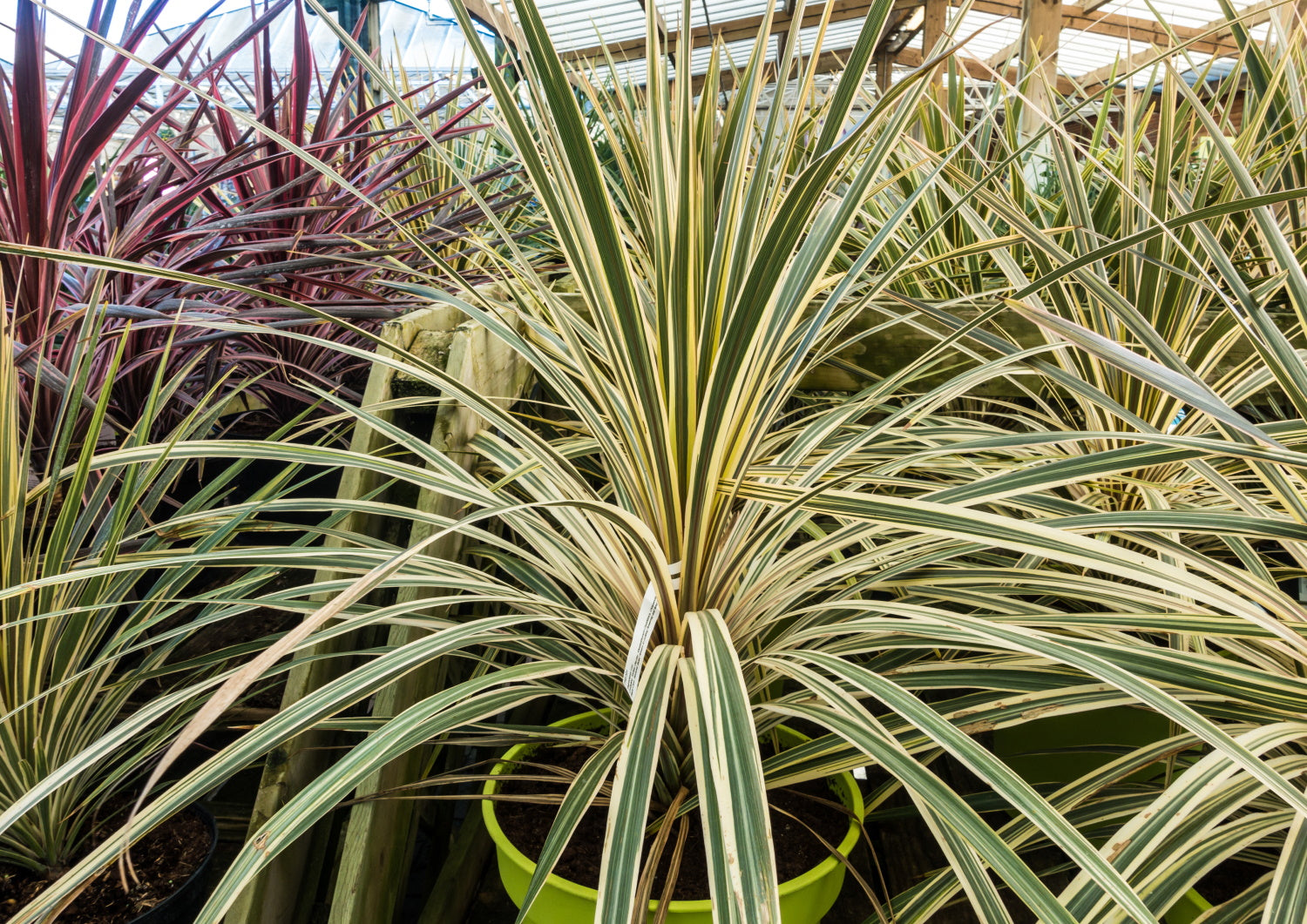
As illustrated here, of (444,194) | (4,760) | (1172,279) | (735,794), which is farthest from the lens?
(444,194)

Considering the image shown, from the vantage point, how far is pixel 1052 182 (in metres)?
1.91

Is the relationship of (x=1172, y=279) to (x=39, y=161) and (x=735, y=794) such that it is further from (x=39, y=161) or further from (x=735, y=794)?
(x=39, y=161)

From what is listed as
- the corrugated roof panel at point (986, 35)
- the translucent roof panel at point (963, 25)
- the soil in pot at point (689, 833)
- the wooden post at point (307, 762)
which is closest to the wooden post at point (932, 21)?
the translucent roof panel at point (963, 25)

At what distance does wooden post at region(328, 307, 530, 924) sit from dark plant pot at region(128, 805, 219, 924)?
11 centimetres

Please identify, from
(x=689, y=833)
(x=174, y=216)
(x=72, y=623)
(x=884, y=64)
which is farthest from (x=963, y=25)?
(x=72, y=623)

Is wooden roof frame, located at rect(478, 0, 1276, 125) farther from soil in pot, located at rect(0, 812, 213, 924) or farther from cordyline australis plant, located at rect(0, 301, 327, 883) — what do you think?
soil in pot, located at rect(0, 812, 213, 924)

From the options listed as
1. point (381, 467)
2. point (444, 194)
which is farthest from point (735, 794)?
point (444, 194)

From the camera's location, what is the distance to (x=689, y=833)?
28.5 inches

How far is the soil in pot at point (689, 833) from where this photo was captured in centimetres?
66

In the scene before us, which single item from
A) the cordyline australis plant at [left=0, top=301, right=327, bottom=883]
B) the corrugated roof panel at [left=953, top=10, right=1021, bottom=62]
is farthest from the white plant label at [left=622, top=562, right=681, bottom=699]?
the corrugated roof panel at [left=953, top=10, right=1021, bottom=62]

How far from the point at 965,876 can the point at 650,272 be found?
20.8 inches

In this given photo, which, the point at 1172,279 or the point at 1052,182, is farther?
the point at 1052,182

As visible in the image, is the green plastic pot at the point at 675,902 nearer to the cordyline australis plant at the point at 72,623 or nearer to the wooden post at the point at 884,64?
the cordyline australis plant at the point at 72,623

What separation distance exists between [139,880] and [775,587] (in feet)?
1.85
